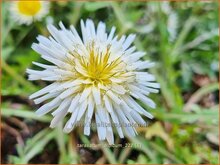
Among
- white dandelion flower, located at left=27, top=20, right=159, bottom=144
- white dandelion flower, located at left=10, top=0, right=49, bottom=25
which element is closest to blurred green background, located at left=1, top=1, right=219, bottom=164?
white dandelion flower, located at left=10, top=0, right=49, bottom=25

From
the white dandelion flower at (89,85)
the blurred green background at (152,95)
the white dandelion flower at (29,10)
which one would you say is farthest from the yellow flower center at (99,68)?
the white dandelion flower at (29,10)

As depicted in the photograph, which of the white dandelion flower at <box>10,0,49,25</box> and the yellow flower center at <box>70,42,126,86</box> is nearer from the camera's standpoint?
the yellow flower center at <box>70,42,126,86</box>

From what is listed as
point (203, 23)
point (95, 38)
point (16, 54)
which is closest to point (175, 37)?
point (203, 23)

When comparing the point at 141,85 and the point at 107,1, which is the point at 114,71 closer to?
the point at 141,85

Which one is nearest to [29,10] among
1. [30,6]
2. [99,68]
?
[30,6]

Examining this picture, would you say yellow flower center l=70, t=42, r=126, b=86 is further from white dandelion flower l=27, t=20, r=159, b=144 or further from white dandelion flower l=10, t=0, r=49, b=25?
white dandelion flower l=10, t=0, r=49, b=25

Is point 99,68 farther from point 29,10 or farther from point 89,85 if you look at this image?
point 29,10
